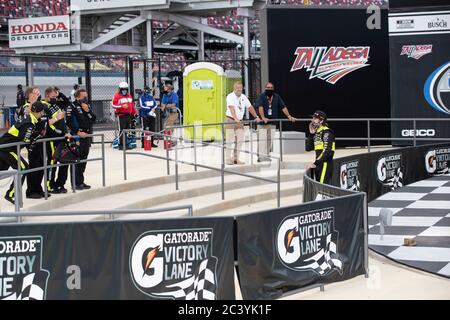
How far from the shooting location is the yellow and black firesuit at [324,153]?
1398 cm

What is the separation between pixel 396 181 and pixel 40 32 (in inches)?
810

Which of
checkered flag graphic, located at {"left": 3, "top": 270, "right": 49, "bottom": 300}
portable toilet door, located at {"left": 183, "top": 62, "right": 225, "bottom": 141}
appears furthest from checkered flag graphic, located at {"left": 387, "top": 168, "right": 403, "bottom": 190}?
checkered flag graphic, located at {"left": 3, "top": 270, "right": 49, "bottom": 300}

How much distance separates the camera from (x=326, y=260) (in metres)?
9.97

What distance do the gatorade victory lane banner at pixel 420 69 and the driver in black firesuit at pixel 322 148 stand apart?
8463 millimetres

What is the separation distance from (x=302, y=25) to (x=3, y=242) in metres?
A: 16.2

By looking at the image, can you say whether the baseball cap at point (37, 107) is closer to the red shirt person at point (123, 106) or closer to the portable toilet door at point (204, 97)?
the red shirt person at point (123, 106)

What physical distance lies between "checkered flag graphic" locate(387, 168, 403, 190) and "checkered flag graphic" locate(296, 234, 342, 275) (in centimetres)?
827

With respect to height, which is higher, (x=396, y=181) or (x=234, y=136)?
(x=234, y=136)

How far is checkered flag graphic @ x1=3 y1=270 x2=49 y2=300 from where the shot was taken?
7.73 m

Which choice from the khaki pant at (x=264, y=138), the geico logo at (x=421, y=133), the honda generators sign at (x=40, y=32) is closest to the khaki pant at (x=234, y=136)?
the khaki pant at (x=264, y=138)

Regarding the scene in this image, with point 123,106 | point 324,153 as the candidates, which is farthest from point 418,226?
point 123,106

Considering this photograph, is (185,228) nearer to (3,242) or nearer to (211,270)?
(211,270)

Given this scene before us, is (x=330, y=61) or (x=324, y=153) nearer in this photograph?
(x=324, y=153)

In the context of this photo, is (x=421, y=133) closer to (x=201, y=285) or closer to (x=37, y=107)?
(x=37, y=107)
